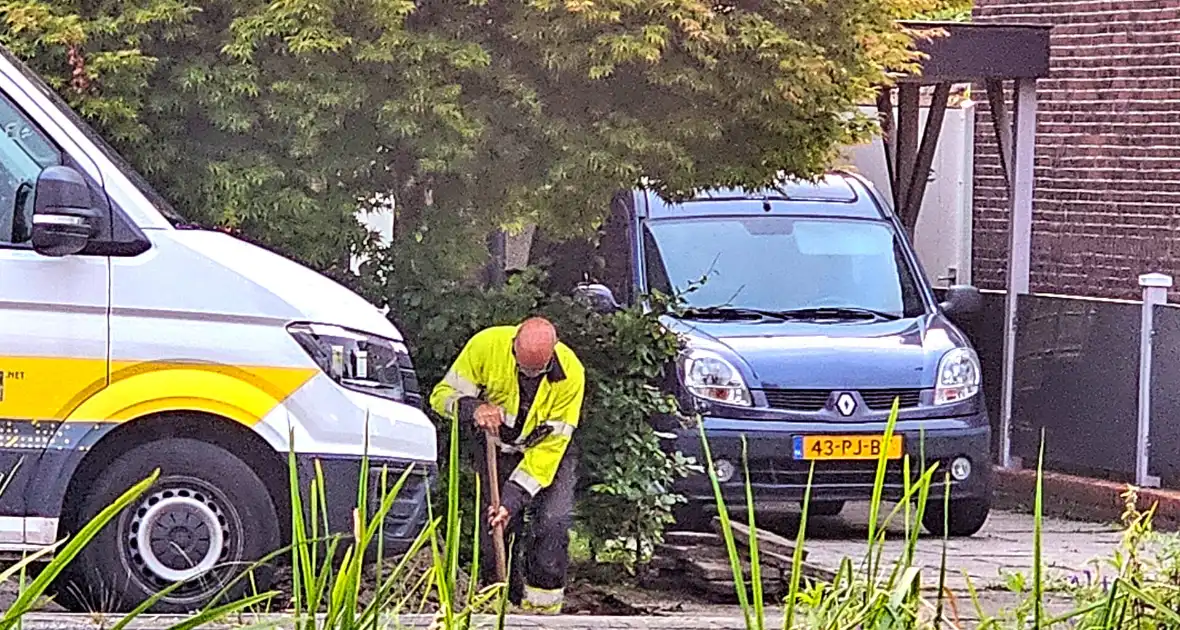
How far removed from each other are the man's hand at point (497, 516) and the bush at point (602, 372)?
0.81 metres

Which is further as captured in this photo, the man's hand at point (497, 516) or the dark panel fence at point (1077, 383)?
the dark panel fence at point (1077, 383)

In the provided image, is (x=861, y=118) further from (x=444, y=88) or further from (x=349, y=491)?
(x=349, y=491)

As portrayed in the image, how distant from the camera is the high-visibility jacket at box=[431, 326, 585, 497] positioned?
862cm

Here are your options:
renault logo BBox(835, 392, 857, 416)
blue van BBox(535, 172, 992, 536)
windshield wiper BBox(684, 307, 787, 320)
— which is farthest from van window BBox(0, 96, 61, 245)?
renault logo BBox(835, 392, 857, 416)

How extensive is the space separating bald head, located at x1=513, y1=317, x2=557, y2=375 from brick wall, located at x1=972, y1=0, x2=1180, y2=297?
322 inches

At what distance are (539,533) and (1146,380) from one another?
5.93 m

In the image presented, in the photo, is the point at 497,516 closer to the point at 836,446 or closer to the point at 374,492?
the point at 374,492

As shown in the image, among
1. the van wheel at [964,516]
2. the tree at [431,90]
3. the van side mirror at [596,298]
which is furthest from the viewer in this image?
the van wheel at [964,516]

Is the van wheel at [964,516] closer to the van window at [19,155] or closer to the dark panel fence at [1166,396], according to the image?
the dark panel fence at [1166,396]

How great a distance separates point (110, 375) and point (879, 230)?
6.51 metres

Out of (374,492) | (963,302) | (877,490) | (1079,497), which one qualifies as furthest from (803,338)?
(877,490)

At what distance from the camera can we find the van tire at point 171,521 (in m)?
7.24

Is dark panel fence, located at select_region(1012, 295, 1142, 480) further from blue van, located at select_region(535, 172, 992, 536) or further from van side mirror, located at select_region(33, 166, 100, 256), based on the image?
van side mirror, located at select_region(33, 166, 100, 256)

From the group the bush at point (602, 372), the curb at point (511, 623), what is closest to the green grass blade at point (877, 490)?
the curb at point (511, 623)
